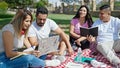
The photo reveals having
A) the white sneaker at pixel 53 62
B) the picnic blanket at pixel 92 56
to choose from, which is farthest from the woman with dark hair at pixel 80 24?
the white sneaker at pixel 53 62

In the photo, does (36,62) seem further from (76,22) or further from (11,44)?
(76,22)

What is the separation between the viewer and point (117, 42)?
5.97 metres

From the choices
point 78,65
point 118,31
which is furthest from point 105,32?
point 78,65

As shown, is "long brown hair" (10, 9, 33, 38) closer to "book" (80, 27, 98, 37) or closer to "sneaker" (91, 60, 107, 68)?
"sneaker" (91, 60, 107, 68)

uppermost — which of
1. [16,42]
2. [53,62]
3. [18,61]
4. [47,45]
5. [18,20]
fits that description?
[18,20]

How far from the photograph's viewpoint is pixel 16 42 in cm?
466

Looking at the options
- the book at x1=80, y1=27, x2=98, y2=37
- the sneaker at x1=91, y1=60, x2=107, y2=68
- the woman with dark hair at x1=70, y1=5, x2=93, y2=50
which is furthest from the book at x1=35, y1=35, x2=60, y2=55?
→ the woman with dark hair at x1=70, y1=5, x2=93, y2=50

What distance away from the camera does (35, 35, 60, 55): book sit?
15.9ft

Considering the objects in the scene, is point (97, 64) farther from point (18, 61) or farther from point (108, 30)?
point (18, 61)

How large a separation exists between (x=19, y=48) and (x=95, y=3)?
38311 millimetres

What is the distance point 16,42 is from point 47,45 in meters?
0.58

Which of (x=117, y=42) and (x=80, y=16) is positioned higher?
(x=80, y=16)

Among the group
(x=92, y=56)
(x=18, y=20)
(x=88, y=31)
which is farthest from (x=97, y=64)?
(x=18, y=20)

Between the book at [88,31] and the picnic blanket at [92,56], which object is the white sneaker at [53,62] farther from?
the book at [88,31]
